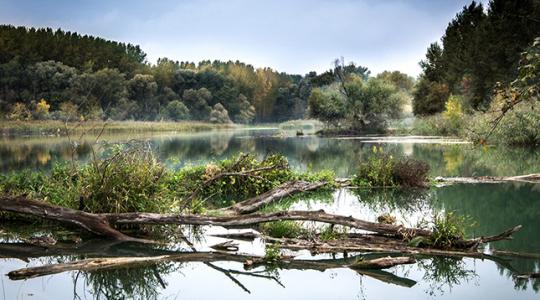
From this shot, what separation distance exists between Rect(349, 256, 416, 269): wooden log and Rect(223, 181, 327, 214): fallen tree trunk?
4146mm

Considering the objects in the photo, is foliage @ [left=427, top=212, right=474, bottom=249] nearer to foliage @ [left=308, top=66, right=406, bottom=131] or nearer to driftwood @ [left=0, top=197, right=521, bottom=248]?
driftwood @ [left=0, top=197, right=521, bottom=248]

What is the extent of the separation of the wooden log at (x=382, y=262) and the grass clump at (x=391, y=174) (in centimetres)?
868

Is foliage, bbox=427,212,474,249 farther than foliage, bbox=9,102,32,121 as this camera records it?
No

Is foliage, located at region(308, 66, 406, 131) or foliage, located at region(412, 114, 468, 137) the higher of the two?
foliage, located at region(308, 66, 406, 131)

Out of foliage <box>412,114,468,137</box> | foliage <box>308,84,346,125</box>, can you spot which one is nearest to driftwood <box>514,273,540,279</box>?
foliage <box>412,114,468,137</box>

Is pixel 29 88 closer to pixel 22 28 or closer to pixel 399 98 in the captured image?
pixel 22 28

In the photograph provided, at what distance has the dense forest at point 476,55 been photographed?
134 feet

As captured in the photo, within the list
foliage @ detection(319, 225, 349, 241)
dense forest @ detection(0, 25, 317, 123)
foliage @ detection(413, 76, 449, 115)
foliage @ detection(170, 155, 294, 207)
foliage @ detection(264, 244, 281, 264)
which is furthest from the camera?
dense forest @ detection(0, 25, 317, 123)

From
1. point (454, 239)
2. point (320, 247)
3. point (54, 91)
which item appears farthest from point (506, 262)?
point (54, 91)

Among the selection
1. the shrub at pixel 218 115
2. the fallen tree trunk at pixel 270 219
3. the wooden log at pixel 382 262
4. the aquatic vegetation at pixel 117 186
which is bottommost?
the wooden log at pixel 382 262

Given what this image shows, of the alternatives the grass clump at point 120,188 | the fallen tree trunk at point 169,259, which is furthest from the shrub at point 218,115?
the fallen tree trunk at point 169,259

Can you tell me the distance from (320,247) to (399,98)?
158 feet

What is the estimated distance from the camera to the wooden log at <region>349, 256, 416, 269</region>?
7.15 m

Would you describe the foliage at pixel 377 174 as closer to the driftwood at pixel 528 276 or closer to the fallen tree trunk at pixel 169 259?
the fallen tree trunk at pixel 169 259
